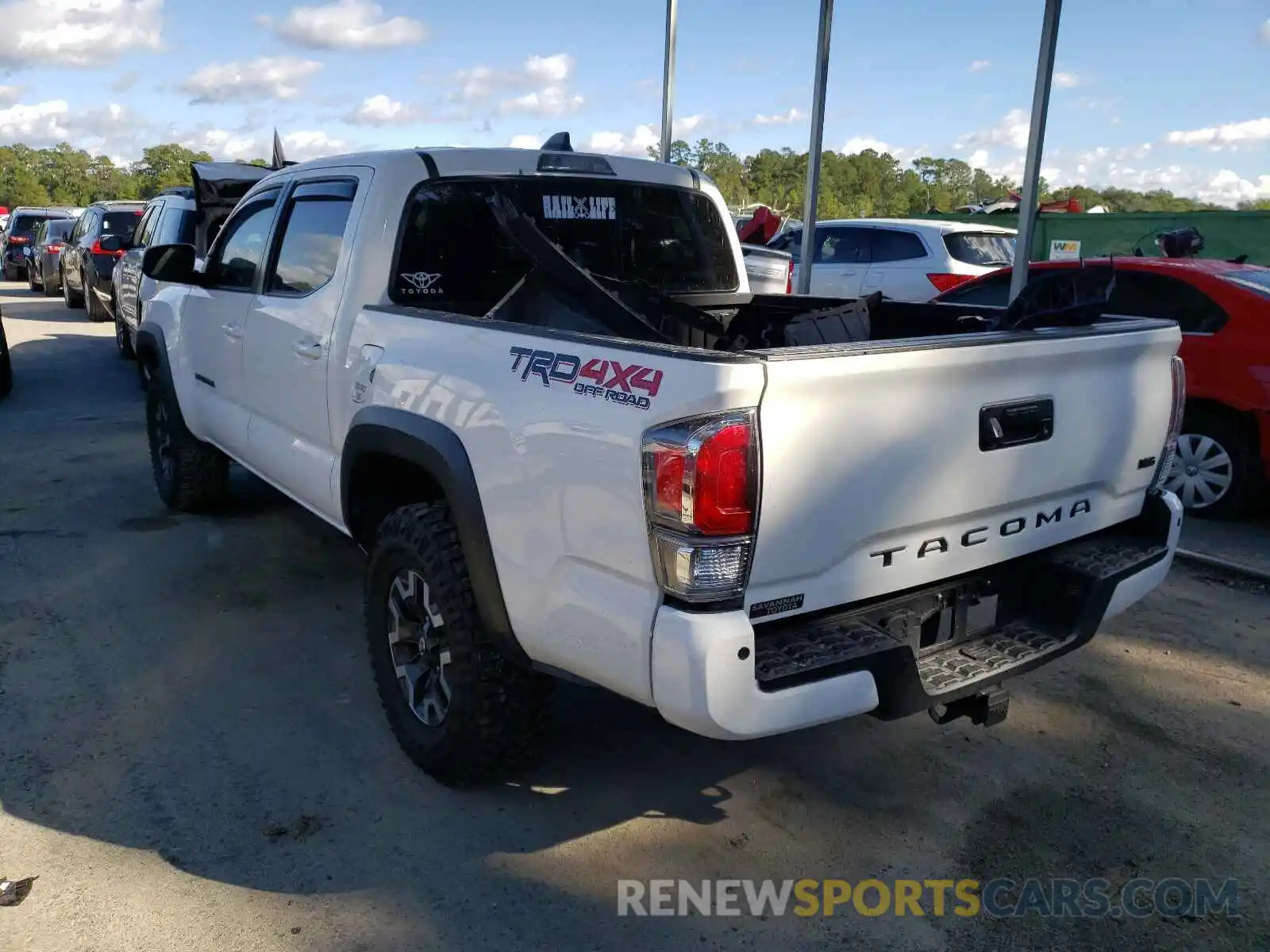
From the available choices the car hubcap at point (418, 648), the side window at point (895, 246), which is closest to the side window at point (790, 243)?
the side window at point (895, 246)

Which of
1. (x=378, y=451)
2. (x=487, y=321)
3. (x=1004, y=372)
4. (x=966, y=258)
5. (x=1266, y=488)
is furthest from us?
(x=966, y=258)

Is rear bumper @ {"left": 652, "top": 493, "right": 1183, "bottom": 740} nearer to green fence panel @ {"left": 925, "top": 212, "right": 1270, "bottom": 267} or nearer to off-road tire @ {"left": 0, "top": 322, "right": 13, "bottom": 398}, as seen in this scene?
off-road tire @ {"left": 0, "top": 322, "right": 13, "bottom": 398}

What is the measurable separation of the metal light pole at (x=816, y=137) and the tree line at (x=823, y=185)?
1.98 m

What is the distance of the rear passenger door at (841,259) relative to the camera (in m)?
11.7

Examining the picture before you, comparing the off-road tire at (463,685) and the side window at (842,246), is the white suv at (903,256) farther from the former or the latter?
the off-road tire at (463,685)

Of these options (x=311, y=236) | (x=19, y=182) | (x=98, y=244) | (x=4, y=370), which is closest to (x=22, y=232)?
(x=98, y=244)

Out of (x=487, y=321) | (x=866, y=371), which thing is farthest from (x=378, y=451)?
(x=866, y=371)

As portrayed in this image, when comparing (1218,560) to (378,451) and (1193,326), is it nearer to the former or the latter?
(1193,326)

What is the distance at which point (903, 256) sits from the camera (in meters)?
11.4

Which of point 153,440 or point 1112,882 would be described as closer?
point 1112,882

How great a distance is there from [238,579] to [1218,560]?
5.05 metres

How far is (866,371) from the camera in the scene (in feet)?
8.17

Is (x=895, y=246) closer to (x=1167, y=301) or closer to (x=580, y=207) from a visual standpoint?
(x=1167, y=301)

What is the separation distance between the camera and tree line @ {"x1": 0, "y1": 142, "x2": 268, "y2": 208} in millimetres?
70125
